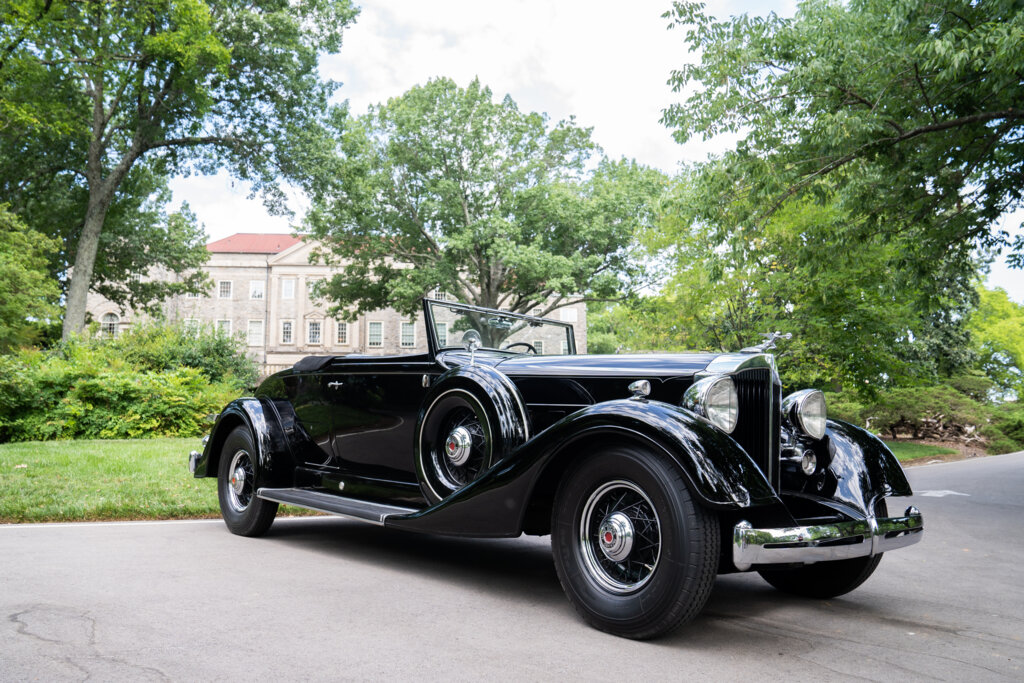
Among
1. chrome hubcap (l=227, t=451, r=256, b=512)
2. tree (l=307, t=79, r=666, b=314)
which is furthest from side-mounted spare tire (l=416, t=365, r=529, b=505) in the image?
tree (l=307, t=79, r=666, b=314)

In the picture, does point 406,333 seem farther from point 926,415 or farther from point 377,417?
point 377,417

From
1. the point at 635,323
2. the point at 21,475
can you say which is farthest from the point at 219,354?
the point at 21,475

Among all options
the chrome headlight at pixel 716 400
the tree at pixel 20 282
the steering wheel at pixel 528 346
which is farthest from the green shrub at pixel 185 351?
the chrome headlight at pixel 716 400

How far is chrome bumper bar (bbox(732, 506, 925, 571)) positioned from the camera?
123 inches

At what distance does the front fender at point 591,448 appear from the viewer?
3219 millimetres

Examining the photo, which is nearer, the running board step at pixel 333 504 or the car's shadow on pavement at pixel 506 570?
the car's shadow on pavement at pixel 506 570

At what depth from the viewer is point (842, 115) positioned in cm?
900

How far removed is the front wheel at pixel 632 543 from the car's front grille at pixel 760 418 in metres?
0.82

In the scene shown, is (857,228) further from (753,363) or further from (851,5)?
(753,363)

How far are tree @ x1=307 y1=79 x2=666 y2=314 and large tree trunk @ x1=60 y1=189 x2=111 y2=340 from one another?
25.1 feet

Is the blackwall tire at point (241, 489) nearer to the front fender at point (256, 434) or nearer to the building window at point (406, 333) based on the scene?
the front fender at point (256, 434)

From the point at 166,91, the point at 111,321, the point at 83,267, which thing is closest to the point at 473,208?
the point at 166,91

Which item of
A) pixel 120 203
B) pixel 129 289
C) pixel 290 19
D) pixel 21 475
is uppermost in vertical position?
pixel 290 19

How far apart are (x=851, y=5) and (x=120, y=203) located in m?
26.2
